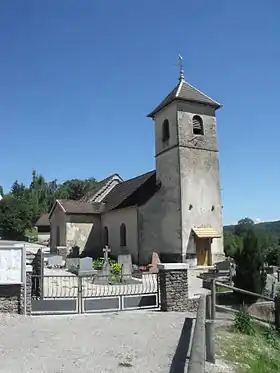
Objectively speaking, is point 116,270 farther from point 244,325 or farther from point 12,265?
point 244,325

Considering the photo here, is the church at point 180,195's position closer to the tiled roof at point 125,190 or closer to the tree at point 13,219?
the tiled roof at point 125,190

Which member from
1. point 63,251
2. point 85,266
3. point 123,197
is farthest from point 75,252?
point 85,266

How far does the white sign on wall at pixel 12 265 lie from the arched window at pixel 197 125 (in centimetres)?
2196

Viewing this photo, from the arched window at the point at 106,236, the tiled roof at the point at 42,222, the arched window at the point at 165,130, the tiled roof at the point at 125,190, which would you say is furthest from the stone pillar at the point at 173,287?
the tiled roof at the point at 42,222

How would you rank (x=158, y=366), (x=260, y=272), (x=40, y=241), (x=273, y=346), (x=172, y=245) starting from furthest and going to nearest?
(x=40, y=241)
(x=172, y=245)
(x=260, y=272)
(x=273, y=346)
(x=158, y=366)

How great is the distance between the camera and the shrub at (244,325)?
9.91 meters

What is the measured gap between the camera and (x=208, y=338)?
7.05 meters

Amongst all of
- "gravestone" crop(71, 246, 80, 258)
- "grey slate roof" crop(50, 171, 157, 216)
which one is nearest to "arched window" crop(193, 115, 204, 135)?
"grey slate roof" crop(50, 171, 157, 216)

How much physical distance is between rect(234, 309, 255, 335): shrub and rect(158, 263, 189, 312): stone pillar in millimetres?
2030

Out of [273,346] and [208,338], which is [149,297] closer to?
[273,346]

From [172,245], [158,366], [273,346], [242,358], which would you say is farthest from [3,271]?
[172,245]

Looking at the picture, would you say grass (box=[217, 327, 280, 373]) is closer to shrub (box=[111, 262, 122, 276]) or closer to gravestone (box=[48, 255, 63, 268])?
shrub (box=[111, 262, 122, 276])

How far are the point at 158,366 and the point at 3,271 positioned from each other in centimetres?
611

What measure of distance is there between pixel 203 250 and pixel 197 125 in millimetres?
10117
